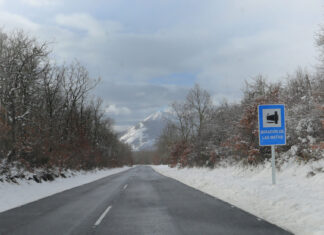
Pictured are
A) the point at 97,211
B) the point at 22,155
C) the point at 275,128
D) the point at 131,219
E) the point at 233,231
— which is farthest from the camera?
the point at 22,155

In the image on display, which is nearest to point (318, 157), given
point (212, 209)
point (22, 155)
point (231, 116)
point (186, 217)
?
point (212, 209)

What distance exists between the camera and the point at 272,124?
480 inches

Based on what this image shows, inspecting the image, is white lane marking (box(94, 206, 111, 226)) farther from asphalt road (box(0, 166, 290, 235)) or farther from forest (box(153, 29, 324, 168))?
forest (box(153, 29, 324, 168))

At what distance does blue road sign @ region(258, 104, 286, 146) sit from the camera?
39.8ft

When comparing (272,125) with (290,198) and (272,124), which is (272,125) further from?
(290,198)

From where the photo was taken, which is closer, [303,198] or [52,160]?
[303,198]

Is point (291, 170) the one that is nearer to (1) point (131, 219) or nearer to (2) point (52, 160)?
(1) point (131, 219)

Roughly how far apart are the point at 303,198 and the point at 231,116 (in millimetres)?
15288

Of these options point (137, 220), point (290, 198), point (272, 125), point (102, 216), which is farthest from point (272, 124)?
point (102, 216)

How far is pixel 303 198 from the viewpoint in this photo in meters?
8.80

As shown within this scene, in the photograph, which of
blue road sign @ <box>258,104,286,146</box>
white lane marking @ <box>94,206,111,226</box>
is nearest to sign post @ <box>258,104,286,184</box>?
blue road sign @ <box>258,104,286,146</box>

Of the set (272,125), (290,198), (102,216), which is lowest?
(102,216)

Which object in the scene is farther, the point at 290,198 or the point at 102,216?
the point at 290,198

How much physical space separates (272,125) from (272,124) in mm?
42
